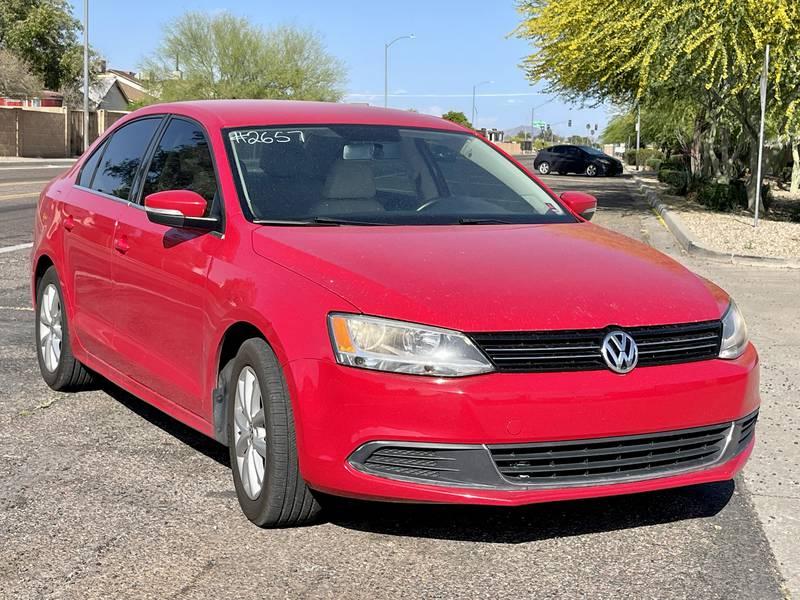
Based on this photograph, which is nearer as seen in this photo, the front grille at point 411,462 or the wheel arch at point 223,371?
the front grille at point 411,462

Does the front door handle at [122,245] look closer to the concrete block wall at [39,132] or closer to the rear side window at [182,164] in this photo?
the rear side window at [182,164]

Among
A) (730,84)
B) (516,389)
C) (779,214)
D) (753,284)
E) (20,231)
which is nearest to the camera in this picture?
(516,389)

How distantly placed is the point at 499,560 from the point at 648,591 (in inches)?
21.2

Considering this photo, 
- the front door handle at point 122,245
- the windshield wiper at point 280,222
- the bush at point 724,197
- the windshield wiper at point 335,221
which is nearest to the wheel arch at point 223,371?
the windshield wiper at point 280,222

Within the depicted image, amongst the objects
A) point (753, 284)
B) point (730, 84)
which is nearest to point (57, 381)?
point (753, 284)

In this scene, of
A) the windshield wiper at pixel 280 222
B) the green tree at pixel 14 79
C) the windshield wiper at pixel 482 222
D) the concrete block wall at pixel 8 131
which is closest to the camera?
the windshield wiper at pixel 280 222

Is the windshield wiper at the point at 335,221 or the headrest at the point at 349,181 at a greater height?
the headrest at the point at 349,181

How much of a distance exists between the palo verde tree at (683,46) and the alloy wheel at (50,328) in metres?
14.1

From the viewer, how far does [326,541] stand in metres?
4.11

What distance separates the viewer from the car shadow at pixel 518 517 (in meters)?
4.25

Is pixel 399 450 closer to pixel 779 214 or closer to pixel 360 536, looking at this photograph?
pixel 360 536

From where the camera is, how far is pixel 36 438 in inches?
214

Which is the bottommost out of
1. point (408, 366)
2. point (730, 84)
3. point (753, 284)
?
point (753, 284)

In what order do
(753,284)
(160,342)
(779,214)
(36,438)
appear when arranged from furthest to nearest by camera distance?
1. (779,214)
2. (753,284)
3. (36,438)
4. (160,342)
